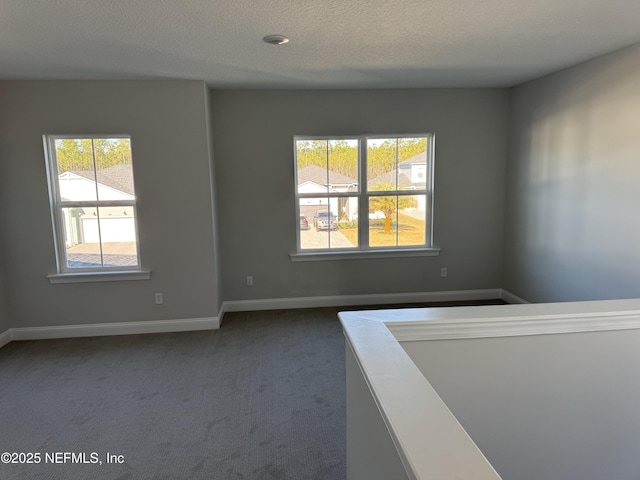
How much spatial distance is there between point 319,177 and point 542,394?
10.9ft

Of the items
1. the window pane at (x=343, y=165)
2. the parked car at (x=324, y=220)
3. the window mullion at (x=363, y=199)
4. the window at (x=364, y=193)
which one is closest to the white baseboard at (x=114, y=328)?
the window at (x=364, y=193)

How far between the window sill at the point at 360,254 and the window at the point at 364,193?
0.06m

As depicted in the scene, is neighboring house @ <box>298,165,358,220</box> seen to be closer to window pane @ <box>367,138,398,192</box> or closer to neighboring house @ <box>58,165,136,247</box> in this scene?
window pane @ <box>367,138,398,192</box>

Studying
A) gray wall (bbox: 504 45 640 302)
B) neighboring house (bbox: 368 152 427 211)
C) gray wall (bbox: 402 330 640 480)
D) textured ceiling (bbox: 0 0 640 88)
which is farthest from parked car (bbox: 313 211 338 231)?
gray wall (bbox: 402 330 640 480)

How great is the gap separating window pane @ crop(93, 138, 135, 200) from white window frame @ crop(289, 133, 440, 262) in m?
1.73

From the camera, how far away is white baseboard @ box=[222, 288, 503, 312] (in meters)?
4.73

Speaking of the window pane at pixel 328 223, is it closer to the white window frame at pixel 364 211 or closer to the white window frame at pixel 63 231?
the white window frame at pixel 364 211

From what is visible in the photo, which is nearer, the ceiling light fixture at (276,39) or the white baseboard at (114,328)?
the ceiling light fixture at (276,39)

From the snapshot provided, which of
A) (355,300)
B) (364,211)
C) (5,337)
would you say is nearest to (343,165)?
(364,211)

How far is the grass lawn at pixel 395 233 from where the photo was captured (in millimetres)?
4832

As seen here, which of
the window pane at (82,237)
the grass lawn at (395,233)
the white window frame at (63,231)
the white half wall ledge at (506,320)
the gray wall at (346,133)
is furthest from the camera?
the grass lawn at (395,233)

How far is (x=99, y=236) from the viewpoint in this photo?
409cm

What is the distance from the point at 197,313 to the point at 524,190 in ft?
12.4

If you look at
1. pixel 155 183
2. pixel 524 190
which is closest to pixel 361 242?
pixel 524 190
